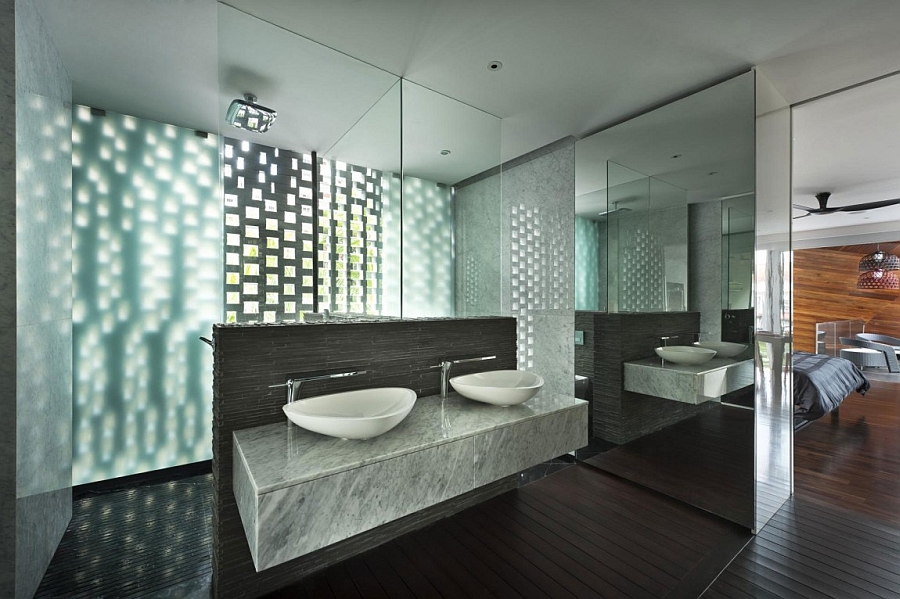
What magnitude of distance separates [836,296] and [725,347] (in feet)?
24.8

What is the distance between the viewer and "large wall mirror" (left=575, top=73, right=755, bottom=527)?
8.11 ft

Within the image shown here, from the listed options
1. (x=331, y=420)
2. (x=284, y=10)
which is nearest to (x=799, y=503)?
(x=331, y=420)

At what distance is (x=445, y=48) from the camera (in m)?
2.18

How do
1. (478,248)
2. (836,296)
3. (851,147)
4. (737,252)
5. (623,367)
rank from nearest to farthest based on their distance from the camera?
(737,252) < (478,248) < (623,367) < (851,147) < (836,296)

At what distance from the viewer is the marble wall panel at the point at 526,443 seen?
1.94 meters

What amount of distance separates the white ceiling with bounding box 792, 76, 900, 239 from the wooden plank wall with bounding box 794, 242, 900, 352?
5.37 ft

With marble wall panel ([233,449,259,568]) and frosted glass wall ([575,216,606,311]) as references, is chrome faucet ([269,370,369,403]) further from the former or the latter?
frosted glass wall ([575,216,606,311])

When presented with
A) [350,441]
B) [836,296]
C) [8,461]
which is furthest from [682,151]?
[836,296]

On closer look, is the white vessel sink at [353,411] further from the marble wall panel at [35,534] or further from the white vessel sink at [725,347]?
the white vessel sink at [725,347]

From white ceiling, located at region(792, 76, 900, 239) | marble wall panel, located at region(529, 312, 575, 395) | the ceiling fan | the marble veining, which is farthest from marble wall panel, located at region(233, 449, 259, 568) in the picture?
the ceiling fan

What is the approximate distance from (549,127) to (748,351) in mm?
2164

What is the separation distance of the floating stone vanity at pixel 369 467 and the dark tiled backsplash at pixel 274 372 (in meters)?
0.11

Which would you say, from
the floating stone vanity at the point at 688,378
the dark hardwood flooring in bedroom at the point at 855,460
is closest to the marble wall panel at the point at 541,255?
the floating stone vanity at the point at 688,378

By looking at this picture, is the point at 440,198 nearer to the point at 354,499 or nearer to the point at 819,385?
the point at 354,499
